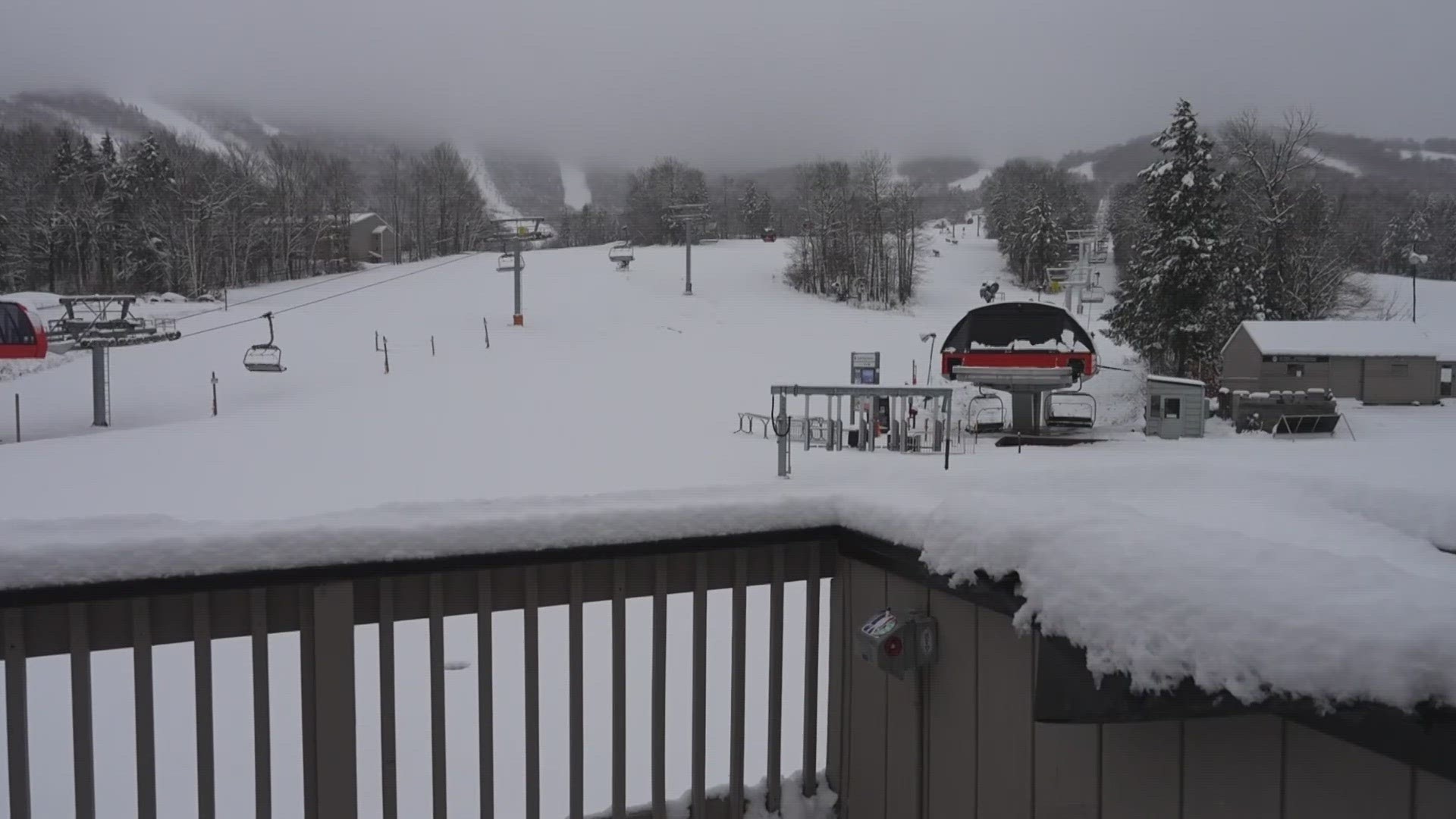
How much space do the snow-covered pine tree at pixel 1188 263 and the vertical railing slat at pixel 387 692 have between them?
29.4 meters

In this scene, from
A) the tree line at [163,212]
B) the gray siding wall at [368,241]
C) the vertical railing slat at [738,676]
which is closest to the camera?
the vertical railing slat at [738,676]

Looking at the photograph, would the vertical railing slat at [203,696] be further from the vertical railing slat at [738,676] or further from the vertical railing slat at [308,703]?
the vertical railing slat at [738,676]

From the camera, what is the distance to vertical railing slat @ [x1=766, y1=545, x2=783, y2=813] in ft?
6.73

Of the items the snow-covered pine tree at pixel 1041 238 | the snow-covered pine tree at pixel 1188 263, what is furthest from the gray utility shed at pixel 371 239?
the snow-covered pine tree at pixel 1188 263

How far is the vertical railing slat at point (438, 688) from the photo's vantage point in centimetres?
175

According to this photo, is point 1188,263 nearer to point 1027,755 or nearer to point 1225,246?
point 1225,246

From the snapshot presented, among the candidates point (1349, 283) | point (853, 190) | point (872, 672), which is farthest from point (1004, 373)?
point (853, 190)

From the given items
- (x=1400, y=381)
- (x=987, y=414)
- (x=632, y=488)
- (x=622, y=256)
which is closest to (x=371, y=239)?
(x=622, y=256)

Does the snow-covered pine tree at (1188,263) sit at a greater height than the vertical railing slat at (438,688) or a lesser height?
greater

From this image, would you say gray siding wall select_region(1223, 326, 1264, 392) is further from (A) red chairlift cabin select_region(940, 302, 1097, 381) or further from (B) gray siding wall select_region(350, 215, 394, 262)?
(B) gray siding wall select_region(350, 215, 394, 262)

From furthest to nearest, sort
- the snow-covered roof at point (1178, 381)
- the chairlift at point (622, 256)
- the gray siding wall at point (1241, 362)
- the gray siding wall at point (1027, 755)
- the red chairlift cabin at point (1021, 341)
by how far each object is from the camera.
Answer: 1. the chairlift at point (622, 256)
2. the gray siding wall at point (1241, 362)
3. the snow-covered roof at point (1178, 381)
4. the red chairlift cabin at point (1021, 341)
5. the gray siding wall at point (1027, 755)

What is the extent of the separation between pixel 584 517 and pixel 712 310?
120 feet

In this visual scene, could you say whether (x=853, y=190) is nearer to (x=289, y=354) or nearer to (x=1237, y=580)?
(x=289, y=354)

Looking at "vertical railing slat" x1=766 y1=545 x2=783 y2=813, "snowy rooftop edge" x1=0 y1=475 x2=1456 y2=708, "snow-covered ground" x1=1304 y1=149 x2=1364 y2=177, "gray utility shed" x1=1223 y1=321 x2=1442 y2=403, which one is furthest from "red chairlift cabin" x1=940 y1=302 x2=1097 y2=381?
"vertical railing slat" x1=766 y1=545 x2=783 y2=813
